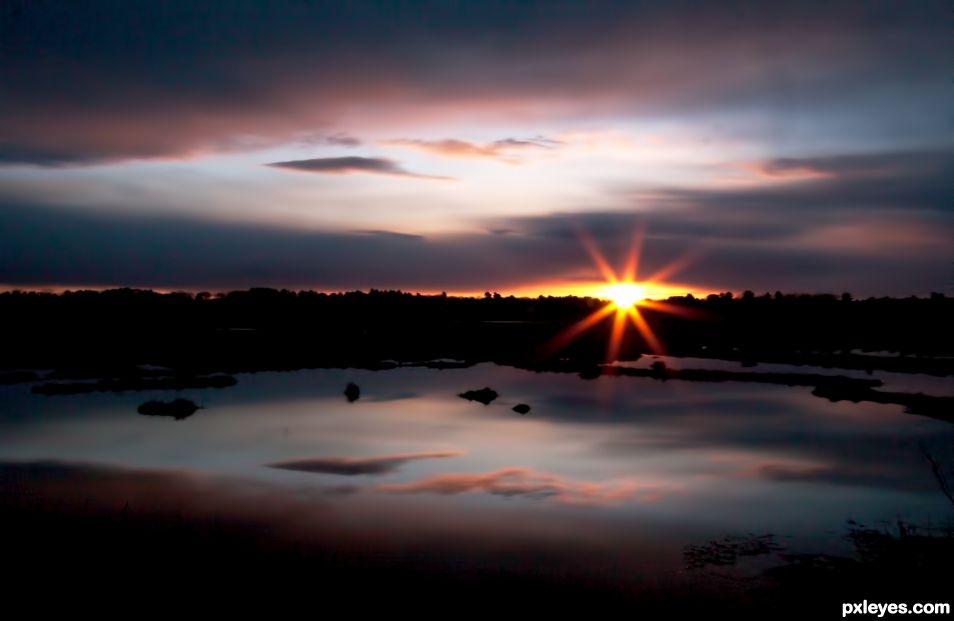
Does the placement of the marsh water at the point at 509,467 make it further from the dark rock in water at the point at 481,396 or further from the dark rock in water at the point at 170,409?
the dark rock in water at the point at 481,396

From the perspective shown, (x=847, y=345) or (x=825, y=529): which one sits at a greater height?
(x=847, y=345)

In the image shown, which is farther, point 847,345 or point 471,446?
point 847,345

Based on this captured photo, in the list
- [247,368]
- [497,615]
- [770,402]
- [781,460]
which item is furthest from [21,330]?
[497,615]

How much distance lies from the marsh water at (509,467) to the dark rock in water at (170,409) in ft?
2.04

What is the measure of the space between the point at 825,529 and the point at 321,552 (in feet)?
36.0

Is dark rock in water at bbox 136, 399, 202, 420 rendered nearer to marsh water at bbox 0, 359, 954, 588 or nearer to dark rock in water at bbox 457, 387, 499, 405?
marsh water at bbox 0, 359, 954, 588

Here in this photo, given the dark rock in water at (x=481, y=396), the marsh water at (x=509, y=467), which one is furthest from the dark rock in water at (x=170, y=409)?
the dark rock in water at (x=481, y=396)

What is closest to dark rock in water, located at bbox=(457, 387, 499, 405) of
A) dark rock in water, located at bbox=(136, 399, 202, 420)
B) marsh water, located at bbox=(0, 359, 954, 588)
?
marsh water, located at bbox=(0, 359, 954, 588)

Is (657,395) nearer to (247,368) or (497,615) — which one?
(247,368)

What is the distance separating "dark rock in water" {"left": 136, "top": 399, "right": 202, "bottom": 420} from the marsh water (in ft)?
2.04

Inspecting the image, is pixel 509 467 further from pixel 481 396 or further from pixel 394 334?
pixel 394 334

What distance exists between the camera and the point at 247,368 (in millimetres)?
55875

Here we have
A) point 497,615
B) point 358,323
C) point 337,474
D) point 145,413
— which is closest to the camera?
point 497,615

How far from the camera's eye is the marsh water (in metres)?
17.5
